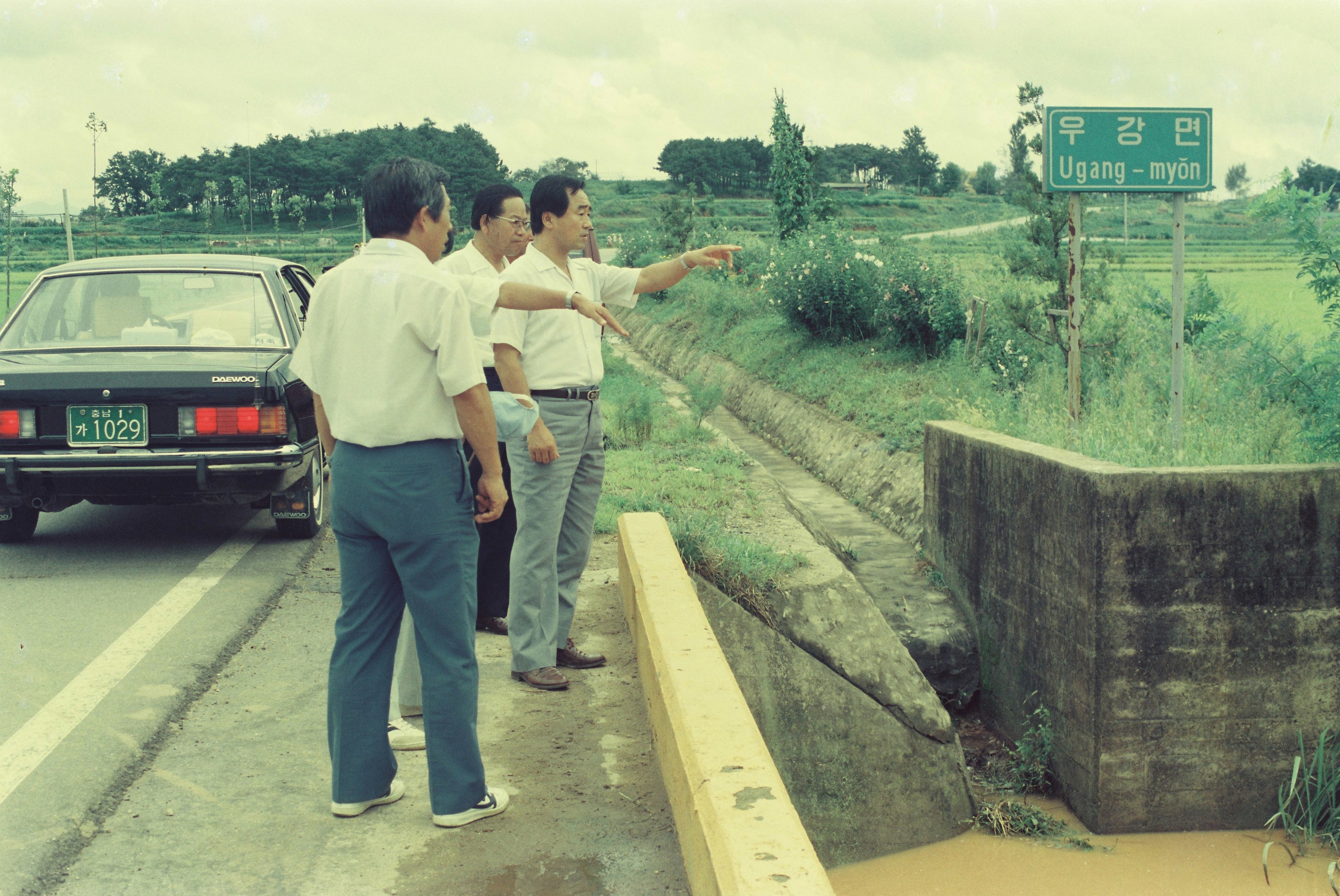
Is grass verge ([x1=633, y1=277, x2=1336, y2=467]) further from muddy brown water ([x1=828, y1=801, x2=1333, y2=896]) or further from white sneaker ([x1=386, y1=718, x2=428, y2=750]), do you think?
white sneaker ([x1=386, y1=718, x2=428, y2=750])

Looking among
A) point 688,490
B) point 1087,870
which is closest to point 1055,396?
point 688,490

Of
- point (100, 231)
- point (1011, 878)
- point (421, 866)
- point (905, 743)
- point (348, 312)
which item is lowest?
point (1011, 878)

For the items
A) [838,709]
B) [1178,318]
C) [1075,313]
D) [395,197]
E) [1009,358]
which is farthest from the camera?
[1009,358]

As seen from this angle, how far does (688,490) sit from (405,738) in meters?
4.64

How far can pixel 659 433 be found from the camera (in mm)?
11406

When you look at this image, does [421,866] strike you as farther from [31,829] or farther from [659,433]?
[659,433]

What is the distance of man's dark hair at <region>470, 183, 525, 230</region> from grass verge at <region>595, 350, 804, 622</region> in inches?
73.8

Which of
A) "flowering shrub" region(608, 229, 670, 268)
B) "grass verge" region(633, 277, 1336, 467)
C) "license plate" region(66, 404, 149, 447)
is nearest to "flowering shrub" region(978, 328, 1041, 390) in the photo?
"grass verge" region(633, 277, 1336, 467)

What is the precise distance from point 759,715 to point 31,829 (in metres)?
3.34

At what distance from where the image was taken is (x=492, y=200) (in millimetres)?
4875

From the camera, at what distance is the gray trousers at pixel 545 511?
4.49 meters

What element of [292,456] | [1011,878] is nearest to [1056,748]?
[1011,878]

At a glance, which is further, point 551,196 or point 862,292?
point 862,292

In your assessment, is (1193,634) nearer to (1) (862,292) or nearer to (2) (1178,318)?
(2) (1178,318)
